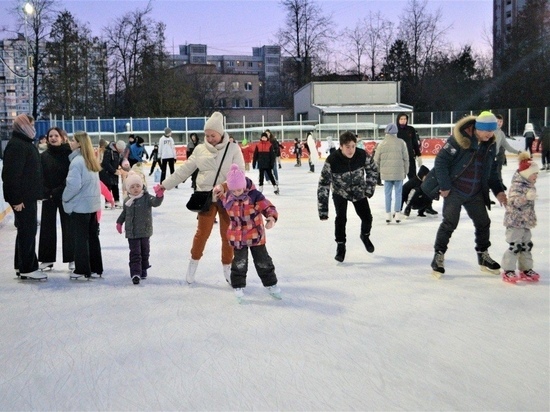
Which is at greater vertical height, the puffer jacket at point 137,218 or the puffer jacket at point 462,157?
the puffer jacket at point 462,157

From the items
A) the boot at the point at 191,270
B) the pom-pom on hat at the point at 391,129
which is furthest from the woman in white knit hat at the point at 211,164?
the pom-pom on hat at the point at 391,129

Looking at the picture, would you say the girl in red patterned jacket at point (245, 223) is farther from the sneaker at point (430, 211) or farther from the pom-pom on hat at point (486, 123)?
the sneaker at point (430, 211)

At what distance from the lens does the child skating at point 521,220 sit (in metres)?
4.66

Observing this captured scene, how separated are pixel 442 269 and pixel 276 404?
2.74m

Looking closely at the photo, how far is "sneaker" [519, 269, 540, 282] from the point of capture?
15.7ft

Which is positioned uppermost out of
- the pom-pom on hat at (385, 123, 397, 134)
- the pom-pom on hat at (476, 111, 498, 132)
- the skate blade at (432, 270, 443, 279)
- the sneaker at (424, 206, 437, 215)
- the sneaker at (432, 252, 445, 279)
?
the pom-pom on hat at (385, 123, 397, 134)

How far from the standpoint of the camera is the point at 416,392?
271 centimetres

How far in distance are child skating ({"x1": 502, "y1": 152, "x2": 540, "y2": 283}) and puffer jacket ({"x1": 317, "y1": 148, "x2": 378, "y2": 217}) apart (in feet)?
4.14

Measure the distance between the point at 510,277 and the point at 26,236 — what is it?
373cm

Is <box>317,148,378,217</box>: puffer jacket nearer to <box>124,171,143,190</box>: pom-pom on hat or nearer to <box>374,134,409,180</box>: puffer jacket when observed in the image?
<box>124,171,143,190</box>: pom-pom on hat

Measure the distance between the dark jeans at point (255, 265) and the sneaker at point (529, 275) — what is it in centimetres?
192

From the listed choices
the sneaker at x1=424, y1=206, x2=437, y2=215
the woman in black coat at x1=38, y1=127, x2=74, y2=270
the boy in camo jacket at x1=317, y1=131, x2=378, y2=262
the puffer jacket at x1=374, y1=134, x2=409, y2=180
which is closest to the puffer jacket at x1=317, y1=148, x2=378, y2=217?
the boy in camo jacket at x1=317, y1=131, x2=378, y2=262

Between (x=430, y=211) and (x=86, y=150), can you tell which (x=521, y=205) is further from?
(x=430, y=211)

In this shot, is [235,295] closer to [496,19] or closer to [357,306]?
[357,306]
